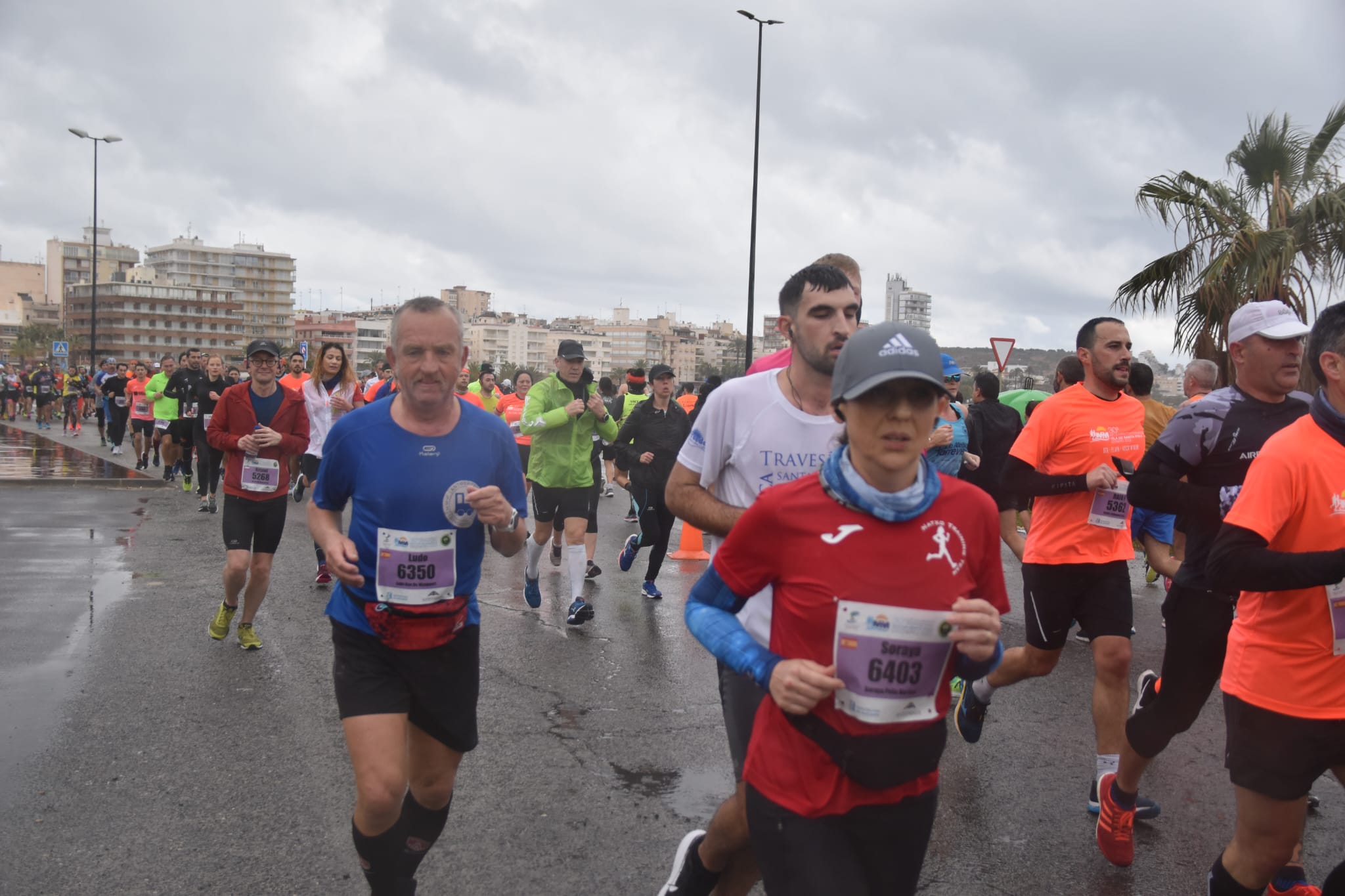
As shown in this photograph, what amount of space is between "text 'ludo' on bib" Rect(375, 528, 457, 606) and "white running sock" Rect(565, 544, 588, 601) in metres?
4.84

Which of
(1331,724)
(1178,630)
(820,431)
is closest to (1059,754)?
(1178,630)

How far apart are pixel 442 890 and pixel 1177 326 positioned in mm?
14755

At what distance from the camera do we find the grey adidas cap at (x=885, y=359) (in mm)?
2174

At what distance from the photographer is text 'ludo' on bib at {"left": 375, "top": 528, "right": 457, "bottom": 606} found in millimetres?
3367

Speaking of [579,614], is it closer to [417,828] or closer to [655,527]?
[655,527]

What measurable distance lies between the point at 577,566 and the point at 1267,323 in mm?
5637

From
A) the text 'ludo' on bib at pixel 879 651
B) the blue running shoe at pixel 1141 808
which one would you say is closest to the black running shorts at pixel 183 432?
the blue running shoe at pixel 1141 808

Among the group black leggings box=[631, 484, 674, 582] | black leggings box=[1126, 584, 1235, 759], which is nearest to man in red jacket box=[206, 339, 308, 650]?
black leggings box=[631, 484, 674, 582]

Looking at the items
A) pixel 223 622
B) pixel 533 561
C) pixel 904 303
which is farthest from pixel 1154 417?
pixel 904 303

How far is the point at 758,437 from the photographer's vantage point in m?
3.31

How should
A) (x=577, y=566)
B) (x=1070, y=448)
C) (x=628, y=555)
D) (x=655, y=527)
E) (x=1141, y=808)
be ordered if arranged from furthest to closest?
(x=628, y=555) → (x=655, y=527) → (x=577, y=566) → (x=1070, y=448) → (x=1141, y=808)

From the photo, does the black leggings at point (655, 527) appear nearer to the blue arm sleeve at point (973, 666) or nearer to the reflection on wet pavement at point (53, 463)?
the blue arm sleeve at point (973, 666)

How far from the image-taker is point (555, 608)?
338 inches

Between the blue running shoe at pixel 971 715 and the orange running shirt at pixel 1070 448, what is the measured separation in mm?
743
